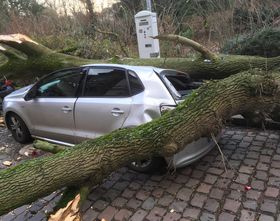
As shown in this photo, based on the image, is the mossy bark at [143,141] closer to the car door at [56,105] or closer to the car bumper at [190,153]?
the car bumper at [190,153]

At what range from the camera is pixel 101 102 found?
4.68 metres

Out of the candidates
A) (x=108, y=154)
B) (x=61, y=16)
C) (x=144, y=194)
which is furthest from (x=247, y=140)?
(x=61, y=16)

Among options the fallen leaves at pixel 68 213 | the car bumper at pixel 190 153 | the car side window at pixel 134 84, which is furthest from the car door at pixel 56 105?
the fallen leaves at pixel 68 213

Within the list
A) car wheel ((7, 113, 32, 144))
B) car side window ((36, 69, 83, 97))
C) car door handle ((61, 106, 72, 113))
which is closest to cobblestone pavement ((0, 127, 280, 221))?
car door handle ((61, 106, 72, 113))

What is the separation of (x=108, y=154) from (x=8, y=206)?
3.56 feet

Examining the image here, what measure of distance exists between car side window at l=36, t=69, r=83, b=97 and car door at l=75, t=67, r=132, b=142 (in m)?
0.22

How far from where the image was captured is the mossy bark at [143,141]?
10.5ft

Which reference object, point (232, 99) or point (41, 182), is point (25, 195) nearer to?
point (41, 182)

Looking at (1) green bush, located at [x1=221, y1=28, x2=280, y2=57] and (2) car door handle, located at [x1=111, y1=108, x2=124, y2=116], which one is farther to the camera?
(1) green bush, located at [x1=221, y1=28, x2=280, y2=57]

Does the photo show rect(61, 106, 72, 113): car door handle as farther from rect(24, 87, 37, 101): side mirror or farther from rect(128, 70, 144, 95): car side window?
rect(128, 70, 144, 95): car side window

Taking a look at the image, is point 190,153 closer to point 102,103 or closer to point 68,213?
point 102,103

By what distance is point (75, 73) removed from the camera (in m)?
5.21

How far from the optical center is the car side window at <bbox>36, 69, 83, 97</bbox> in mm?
5141

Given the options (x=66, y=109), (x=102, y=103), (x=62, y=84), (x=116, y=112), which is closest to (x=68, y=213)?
(x=116, y=112)
